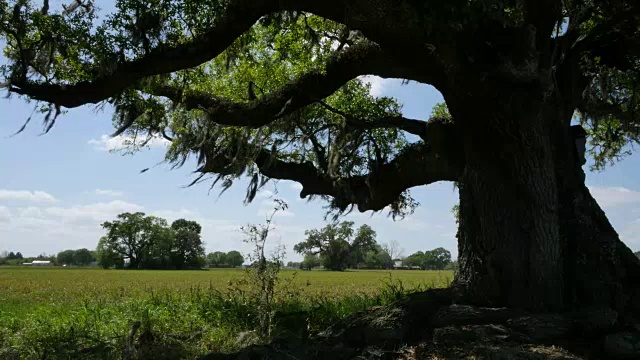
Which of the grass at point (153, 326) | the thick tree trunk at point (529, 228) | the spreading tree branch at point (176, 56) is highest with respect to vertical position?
the spreading tree branch at point (176, 56)

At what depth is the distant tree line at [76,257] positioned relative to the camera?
155 meters

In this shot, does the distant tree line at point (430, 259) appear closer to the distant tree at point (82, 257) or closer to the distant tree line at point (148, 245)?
the distant tree line at point (148, 245)

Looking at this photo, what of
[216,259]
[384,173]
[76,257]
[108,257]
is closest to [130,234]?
[108,257]

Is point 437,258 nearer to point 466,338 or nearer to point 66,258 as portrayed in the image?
point 66,258

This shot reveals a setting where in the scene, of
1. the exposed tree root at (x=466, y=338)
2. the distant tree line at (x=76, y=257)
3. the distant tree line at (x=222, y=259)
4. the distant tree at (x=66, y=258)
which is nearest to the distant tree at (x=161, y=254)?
the distant tree line at (x=222, y=259)

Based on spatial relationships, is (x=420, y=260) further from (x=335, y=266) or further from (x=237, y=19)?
(x=237, y=19)

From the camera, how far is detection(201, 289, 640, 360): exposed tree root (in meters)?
5.86

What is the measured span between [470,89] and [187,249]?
96035 mm

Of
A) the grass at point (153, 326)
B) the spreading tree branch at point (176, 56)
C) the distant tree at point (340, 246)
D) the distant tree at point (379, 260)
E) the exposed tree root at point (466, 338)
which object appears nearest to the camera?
the exposed tree root at point (466, 338)

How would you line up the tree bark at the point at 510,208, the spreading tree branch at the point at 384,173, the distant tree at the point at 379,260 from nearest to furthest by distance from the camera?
1. the tree bark at the point at 510,208
2. the spreading tree branch at the point at 384,173
3. the distant tree at the point at 379,260

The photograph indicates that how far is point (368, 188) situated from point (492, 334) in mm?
5293

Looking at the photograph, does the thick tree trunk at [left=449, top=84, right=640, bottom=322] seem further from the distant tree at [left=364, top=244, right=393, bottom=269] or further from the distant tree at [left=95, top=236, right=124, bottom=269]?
the distant tree at [left=364, top=244, right=393, bottom=269]

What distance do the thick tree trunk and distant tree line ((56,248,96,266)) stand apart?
162 meters

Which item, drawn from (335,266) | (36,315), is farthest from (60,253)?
(36,315)
